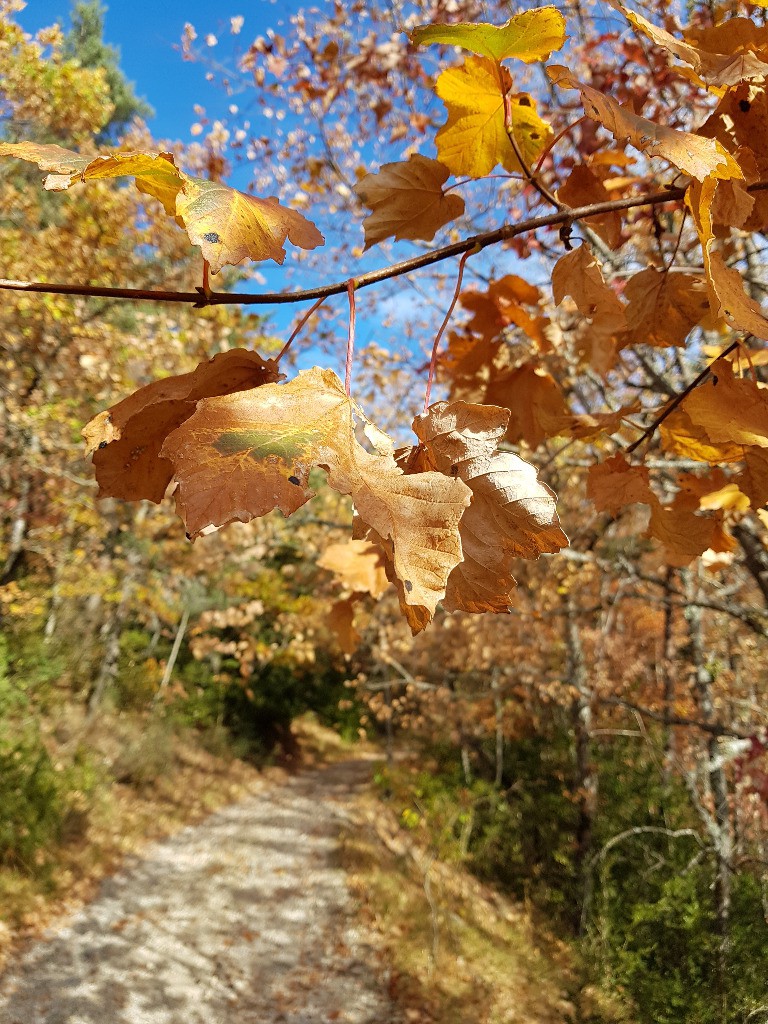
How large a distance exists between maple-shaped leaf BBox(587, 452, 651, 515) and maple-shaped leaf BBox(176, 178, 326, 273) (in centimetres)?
55

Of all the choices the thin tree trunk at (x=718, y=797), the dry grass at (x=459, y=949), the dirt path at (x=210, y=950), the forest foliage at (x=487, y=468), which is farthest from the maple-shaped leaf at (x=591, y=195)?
the dirt path at (x=210, y=950)

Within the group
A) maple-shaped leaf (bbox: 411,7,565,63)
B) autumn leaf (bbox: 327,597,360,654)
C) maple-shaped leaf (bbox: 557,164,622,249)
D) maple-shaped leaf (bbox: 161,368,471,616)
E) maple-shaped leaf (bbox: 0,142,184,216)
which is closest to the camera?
maple-shaped leaf (bbox: 161,368,471,616)

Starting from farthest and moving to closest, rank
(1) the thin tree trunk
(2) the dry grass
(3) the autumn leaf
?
(2) the dry grass < (1) the thin tree trunk < (3) the autumn leaf

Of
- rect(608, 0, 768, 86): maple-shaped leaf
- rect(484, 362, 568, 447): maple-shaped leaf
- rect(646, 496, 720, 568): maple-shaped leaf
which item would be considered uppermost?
rect(608, 0, 768, 86): maple-shaped leaf

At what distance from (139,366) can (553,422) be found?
717 cm

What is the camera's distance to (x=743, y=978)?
3406 millimetres

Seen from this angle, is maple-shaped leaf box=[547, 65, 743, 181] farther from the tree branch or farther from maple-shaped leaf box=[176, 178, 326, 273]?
maple-shaped leaf box=[176, 178, 326, 273]

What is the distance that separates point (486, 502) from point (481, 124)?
602 mm

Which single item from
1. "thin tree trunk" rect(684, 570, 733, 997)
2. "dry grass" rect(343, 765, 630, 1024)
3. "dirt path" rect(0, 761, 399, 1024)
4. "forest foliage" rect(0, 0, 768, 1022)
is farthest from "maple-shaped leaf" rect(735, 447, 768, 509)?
"dirt path" rect(0, 761, 399, 1024)

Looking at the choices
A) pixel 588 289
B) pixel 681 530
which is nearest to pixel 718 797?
pixel 681 530

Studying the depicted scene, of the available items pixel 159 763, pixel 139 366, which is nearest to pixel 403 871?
pixel 159 763

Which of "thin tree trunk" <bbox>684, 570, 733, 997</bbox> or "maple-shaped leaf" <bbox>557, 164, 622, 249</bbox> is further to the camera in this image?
"thin tree trunk" <bbox>684, 570, 733, 997</bbox>

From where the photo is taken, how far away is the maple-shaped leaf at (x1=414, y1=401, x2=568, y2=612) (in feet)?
1.59

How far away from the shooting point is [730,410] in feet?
2.18
